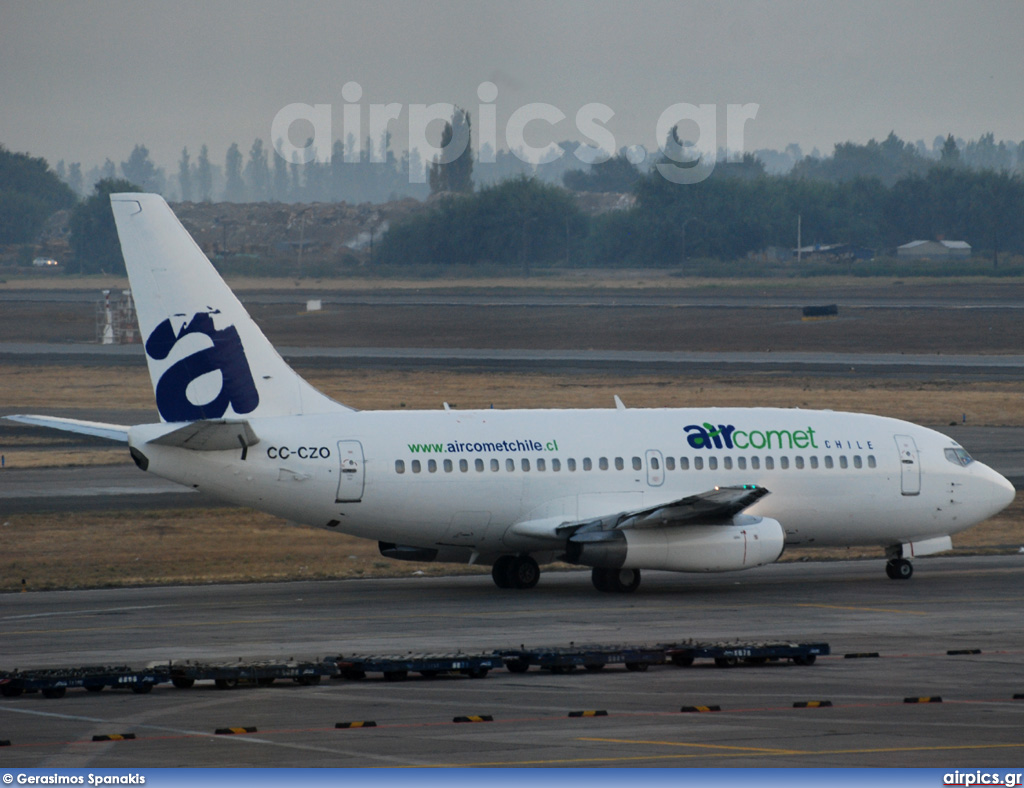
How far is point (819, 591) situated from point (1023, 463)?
77.0 feet

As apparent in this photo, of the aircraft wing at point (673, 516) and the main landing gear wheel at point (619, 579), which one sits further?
the main landing gear wheel at point (619, 579)

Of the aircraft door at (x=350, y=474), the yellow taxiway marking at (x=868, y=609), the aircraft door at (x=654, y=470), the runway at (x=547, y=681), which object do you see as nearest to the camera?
the runway at (x=547, y=681)

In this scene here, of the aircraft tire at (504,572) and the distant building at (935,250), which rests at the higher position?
the distant building at (935,250)

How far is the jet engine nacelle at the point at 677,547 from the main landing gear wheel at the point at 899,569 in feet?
17.5

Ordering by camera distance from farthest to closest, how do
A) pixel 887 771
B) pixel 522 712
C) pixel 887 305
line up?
pixel 887 305 → pixel 522 712 → pixel 887 771

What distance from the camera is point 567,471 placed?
36.2 m

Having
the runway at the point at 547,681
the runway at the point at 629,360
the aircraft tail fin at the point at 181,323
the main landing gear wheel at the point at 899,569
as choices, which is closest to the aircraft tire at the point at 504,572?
the runway at the point at 547,681

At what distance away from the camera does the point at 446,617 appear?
3216cm

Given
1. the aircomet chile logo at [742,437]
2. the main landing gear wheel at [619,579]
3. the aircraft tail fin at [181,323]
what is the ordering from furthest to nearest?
the aircomet chile logo at [742,437] < the main landing gear wheel at [619,579] < the aircraft tail fin at [181,323]

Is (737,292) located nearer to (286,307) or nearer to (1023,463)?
(286,307)

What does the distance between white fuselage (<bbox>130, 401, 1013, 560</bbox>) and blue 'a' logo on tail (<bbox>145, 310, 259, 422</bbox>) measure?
63 centimetres

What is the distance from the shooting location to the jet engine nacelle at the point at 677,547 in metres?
35.0

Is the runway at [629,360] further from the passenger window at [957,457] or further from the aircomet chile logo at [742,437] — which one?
the aircomet chile logo at [742,437]

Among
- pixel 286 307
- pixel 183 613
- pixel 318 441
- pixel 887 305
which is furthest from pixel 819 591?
pixel 286 307
